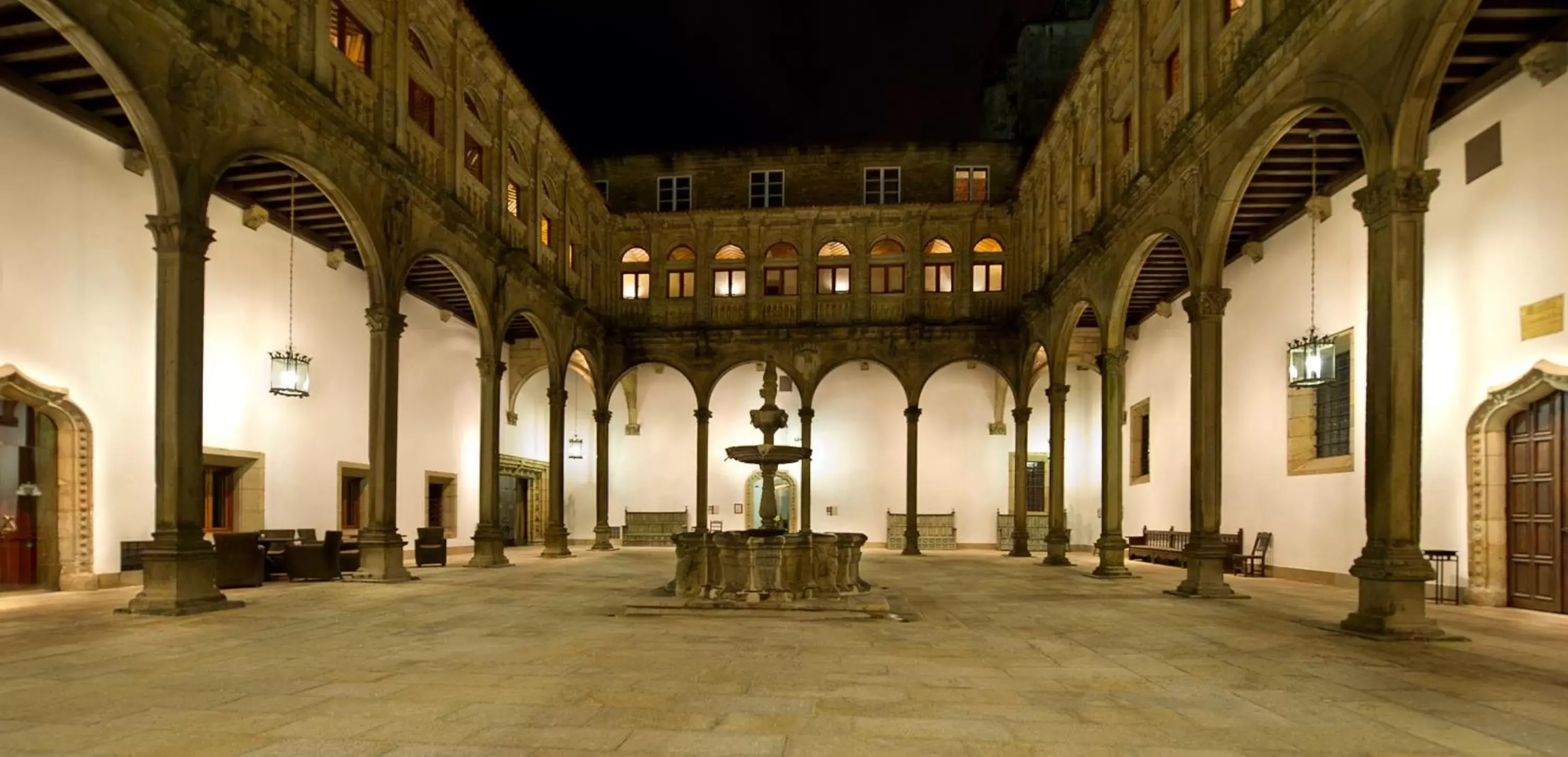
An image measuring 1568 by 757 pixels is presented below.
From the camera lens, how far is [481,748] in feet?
15.4

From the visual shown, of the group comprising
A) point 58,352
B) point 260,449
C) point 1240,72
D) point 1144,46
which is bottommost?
point 260,449

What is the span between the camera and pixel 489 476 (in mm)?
17594

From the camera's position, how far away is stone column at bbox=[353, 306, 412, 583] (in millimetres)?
13938

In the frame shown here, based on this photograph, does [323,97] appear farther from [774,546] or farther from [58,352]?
[774,546]

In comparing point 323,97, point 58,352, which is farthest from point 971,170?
point 58,352

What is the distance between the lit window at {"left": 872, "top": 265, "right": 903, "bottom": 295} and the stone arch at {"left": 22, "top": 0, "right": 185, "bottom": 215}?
61.0 ft

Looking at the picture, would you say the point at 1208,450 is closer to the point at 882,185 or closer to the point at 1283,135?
the point at 1283,135

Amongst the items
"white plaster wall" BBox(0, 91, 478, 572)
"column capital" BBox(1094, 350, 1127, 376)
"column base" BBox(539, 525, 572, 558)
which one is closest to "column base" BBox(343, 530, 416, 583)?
"white plaster wall" BBox(0, 91, 478, 572)

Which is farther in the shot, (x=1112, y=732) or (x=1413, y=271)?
(x=1413, y=271)

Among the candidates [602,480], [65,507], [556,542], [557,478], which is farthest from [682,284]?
[65,507]

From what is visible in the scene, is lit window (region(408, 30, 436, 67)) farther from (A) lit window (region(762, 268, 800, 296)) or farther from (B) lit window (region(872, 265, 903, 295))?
(B) lit window (region(872, 265, 903, 295))

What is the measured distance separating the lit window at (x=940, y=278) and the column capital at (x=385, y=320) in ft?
50.2

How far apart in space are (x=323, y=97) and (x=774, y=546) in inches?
323

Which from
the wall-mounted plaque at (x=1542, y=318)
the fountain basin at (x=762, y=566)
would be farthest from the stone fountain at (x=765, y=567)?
the wall-mounted plaque at (x=1542, y=318)
